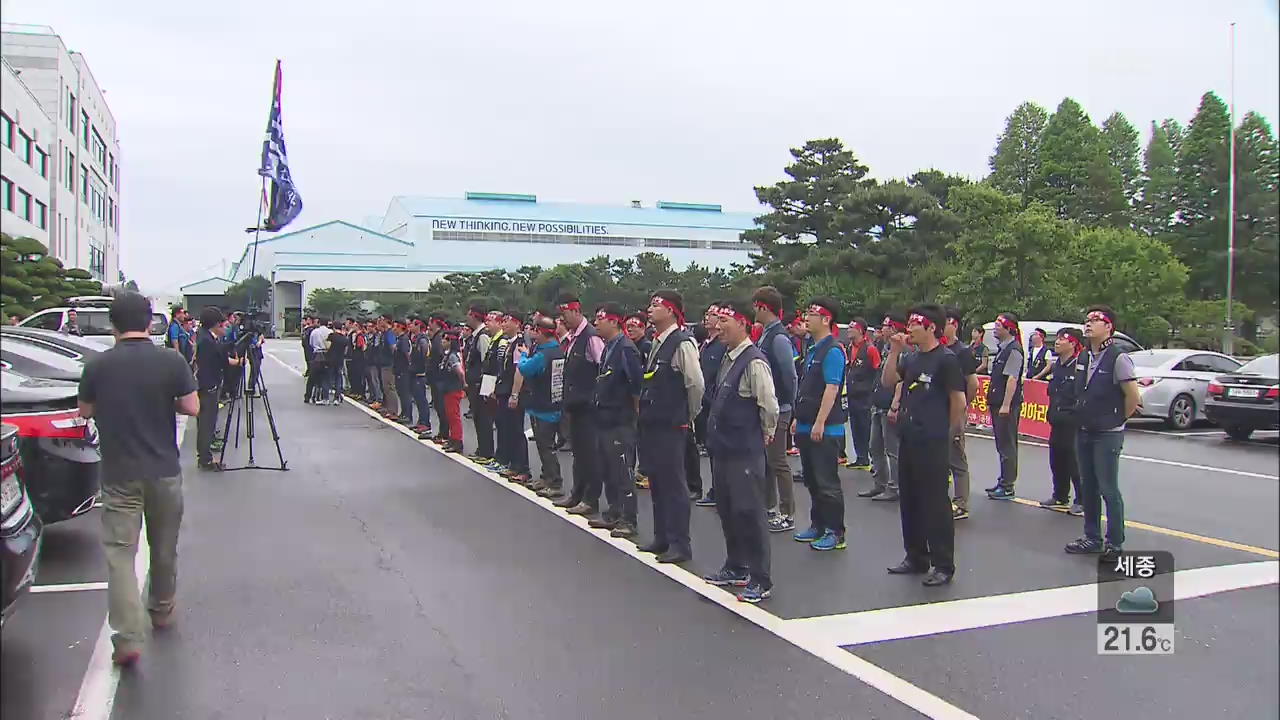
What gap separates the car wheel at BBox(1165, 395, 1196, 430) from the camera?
1667 cm

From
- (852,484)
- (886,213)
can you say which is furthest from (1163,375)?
(886,213)

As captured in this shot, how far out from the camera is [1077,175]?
4709 cm

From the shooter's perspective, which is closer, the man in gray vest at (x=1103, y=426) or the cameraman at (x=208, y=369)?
the man in gray vest at (x=1103, y=426)

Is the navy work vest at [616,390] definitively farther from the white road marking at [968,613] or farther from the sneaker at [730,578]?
the white road marking at [968,613]

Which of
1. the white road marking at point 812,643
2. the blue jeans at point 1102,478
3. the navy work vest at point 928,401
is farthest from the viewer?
the blue jeans at point 1102,478

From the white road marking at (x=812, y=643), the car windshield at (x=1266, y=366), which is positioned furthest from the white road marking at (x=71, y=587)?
the car windshield at (x=1266, y=366)

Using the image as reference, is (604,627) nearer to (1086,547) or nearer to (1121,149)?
(1086,547)

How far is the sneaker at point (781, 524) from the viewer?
8523 millimetres

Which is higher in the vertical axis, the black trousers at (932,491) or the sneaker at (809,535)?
the black trousers at (932,491)

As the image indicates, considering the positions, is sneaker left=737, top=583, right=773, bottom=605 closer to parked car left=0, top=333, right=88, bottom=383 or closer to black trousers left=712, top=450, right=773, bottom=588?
black trousers left=712, top=450, right=773, bottom=588

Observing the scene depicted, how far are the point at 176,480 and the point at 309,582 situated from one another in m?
1.53

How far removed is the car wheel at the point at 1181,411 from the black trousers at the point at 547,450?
12079 millimetres

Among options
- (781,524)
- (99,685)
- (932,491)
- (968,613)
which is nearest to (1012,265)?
(781,524)

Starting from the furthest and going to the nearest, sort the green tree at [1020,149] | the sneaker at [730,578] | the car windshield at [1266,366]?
the green tree at [1020,149] → the sneaker at [730,578] → the car windshield at [1266,366]
